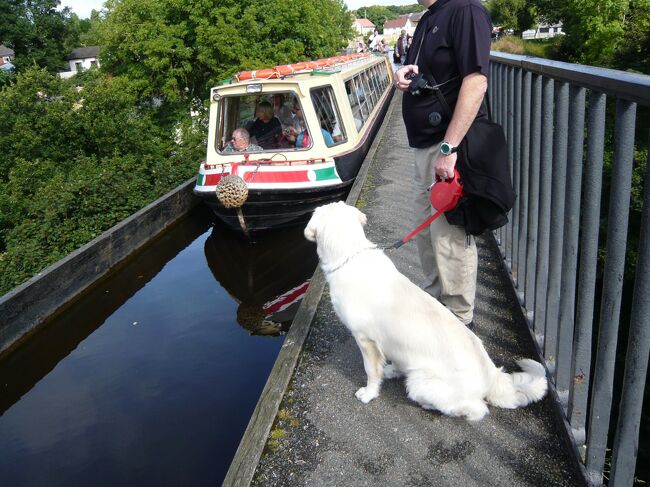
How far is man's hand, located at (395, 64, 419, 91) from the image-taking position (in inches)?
121

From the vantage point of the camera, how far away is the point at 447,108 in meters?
3.05

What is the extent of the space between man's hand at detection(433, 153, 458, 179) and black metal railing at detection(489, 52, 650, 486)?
1.66ft

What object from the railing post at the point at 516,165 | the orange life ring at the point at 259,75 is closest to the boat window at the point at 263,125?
the orange life ring at the point at 259,75

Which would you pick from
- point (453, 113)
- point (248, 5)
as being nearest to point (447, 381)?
point (453, 113)

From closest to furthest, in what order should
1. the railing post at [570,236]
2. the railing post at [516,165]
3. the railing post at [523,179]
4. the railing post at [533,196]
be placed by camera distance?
the railing post at [570,236]
the railing post at [533,196]
the railing post at [523,179]
the railing post at [516,165]

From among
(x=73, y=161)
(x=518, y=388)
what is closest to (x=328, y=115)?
(x=518, y=388)

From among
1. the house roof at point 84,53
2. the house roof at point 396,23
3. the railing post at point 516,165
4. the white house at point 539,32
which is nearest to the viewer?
the railing post at point 516,165

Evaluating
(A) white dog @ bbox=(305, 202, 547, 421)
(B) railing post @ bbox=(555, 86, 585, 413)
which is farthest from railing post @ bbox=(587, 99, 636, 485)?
(A) white dog @ bbox=(305, 202, 547, 421)

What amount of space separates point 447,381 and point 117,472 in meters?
2.83

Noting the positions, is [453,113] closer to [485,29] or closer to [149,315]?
[485,29]

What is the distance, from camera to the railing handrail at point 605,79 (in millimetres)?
1679

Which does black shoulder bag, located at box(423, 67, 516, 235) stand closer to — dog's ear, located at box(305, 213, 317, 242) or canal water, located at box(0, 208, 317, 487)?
dog's ear, located at box(305, 213, 317, 242)

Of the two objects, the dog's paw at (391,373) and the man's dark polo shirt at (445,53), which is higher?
the man's dark polo shirt at (445,53)

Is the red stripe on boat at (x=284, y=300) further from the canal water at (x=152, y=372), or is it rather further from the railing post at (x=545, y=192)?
the railing post at (x=545, y=192)
